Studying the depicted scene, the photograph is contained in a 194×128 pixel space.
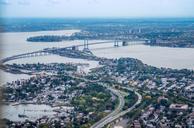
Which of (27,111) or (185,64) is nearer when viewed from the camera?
(27,111)

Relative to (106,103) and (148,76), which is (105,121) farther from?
(148,76)

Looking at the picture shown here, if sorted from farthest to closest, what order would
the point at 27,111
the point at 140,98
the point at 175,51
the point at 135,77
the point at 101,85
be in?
the point at 175,51, the point at 135,77, the point at 101,85, the point at 140,98, the point at 27,111

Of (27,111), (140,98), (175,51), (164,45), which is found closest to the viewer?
(27,111)

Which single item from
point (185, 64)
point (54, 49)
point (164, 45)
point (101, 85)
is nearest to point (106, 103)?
point (101, 85)

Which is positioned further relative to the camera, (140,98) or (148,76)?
(148,76)

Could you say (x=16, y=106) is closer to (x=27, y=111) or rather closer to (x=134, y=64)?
(x=27, y=111)

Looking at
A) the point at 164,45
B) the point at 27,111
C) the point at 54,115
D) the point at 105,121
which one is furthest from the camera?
the point at 164,45

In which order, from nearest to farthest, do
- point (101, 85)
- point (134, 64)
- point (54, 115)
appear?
point (54, 115) < point (101, 85) < point (134, 64)

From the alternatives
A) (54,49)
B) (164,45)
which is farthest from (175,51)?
(54,49)
